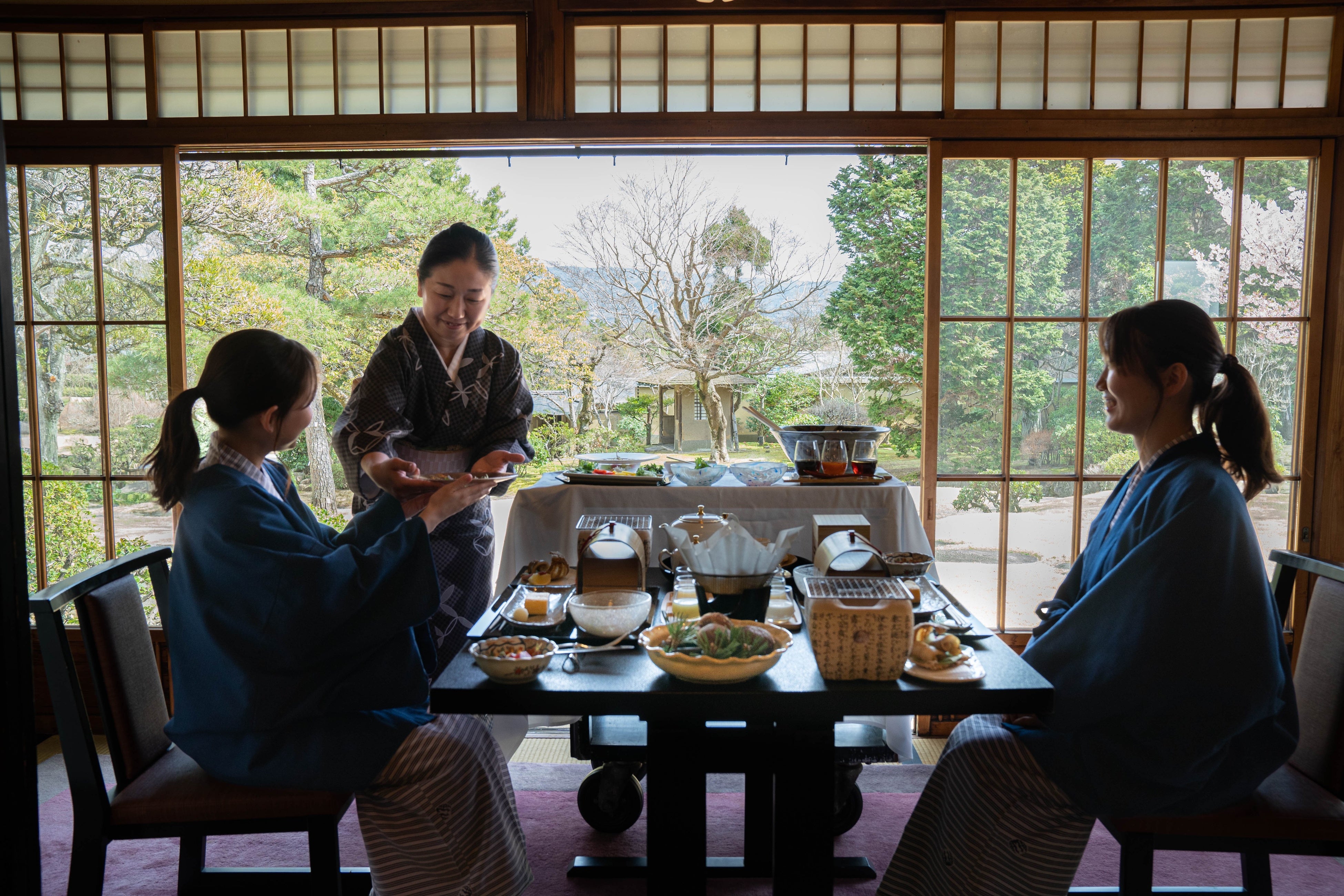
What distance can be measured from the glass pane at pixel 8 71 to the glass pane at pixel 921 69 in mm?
3103

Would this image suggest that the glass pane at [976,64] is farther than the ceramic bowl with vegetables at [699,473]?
Yes

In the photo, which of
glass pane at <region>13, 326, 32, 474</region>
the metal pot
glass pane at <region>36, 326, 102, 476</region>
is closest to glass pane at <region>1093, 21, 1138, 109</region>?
the metal pot

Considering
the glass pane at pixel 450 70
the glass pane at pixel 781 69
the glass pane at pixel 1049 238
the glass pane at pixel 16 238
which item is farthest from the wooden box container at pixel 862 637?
the glass pane at pixel 16 238

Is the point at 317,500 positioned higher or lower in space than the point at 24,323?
lower

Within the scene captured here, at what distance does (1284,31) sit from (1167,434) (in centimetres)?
209

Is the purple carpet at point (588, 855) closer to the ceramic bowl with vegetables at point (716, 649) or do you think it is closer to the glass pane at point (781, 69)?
the ceramic bowl with vegetables at point (716, 649)

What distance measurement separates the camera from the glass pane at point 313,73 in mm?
3006

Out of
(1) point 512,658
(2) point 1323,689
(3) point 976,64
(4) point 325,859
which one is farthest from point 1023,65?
(4) point 325,859

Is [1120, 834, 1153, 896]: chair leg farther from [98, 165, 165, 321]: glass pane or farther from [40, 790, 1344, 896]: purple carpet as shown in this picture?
A: [98, 165, 165, 321]: glass pane

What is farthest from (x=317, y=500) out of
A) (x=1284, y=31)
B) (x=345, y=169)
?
(x=1284, y=31)

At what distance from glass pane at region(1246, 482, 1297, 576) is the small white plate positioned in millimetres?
2246

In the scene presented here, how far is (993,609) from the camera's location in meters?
3.14

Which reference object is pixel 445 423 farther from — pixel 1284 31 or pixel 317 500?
pixel 317 500

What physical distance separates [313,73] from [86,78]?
0.79 m
